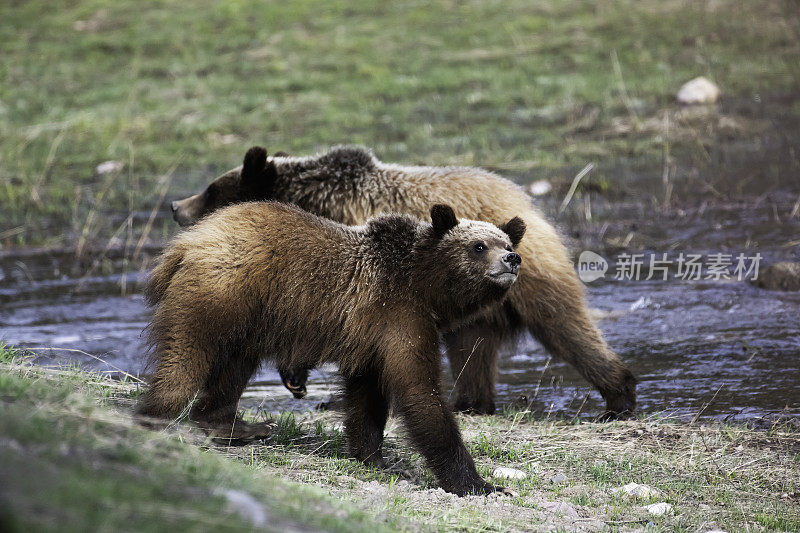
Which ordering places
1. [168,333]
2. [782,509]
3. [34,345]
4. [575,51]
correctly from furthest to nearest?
[575,51] → [34,345] → [168,333] → [782,509]

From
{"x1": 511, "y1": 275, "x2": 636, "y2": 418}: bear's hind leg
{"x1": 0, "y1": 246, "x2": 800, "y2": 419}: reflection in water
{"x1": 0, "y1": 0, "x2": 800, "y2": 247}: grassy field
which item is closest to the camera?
{"x1": 511, "y1": 275, "x2": 636, "y2": 418}: bear's hind leg

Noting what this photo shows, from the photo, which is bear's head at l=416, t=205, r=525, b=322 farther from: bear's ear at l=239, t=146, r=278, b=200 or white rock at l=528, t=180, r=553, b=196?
white rock at l=528, t=180, r=553, b=196

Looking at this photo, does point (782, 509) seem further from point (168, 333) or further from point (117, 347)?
point (117, 347)

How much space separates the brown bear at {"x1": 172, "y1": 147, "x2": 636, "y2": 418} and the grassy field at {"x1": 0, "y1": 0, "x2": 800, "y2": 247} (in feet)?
15.3

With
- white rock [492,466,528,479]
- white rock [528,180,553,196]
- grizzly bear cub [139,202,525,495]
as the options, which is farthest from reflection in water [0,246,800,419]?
white rock [528,180,553,196]

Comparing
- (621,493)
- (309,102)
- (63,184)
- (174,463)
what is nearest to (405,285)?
(621,493)

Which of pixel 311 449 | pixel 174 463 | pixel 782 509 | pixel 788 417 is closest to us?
pixel 174 463

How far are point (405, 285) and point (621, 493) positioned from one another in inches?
72.8

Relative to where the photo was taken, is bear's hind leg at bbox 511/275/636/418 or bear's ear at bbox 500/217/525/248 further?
bear's hind leg at bbox 511/275/636/418

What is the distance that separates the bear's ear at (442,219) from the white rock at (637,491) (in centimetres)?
194

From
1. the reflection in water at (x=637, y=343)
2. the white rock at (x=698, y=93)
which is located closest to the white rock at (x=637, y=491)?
the reflection in water at (x=637, y=343)

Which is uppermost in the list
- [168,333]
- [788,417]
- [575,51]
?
[575,51]

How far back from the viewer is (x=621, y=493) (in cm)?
565

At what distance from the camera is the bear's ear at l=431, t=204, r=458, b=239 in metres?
6.00
